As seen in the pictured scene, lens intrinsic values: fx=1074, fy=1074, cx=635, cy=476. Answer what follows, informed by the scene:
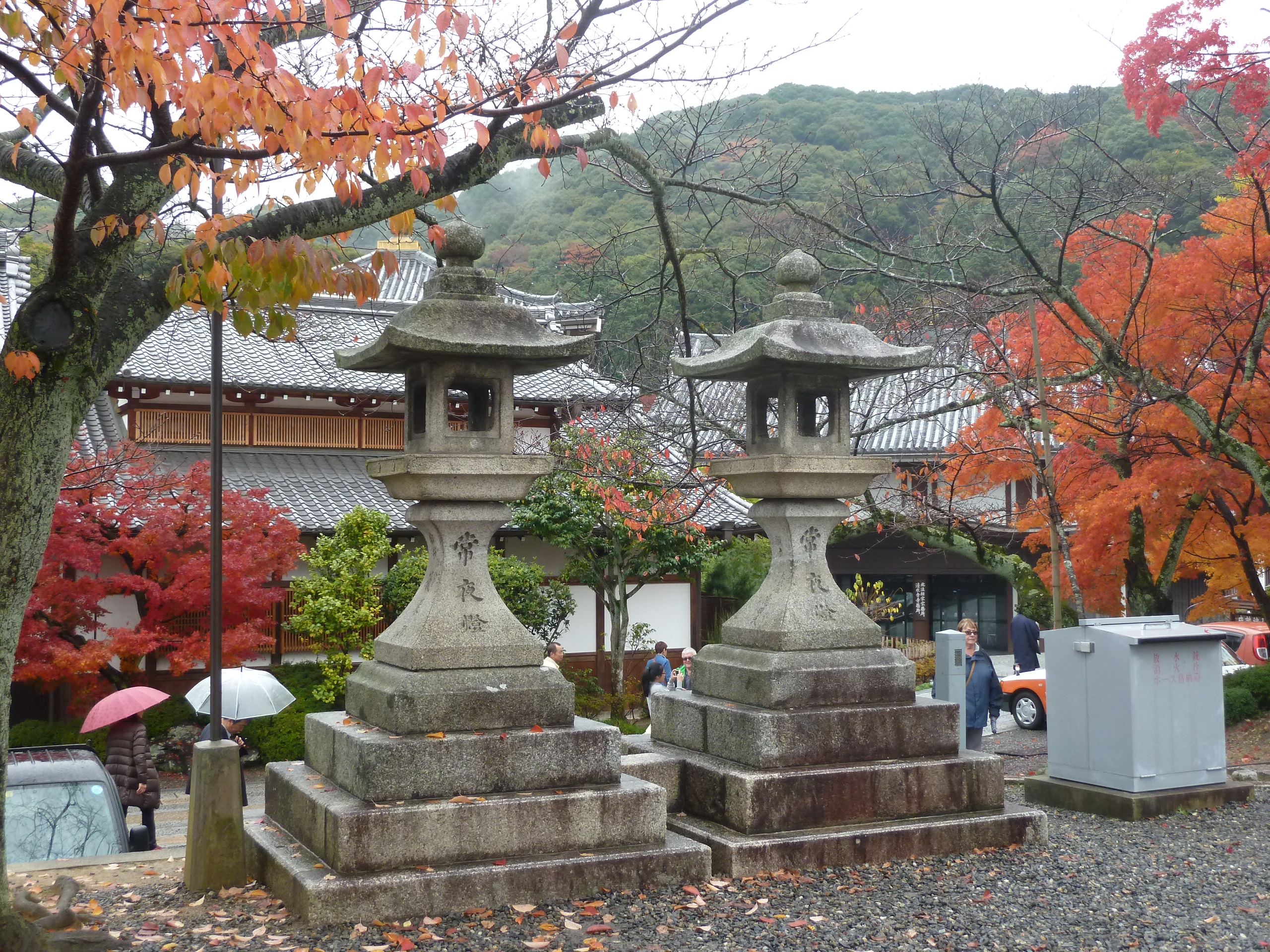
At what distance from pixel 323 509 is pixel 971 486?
36.1ft

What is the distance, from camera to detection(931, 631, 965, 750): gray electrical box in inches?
427

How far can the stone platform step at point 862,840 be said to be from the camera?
608 centimetres

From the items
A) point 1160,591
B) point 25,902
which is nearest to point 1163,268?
point 1160,591

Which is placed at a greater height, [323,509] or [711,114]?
[711,114]

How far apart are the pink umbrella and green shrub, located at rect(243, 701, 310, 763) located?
6742 mm

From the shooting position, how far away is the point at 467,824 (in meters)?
5.62

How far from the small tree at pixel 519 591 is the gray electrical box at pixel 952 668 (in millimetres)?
7557

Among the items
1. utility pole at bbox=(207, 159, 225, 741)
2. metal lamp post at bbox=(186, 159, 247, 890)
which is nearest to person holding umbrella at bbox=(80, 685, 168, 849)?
utility pole at bbox=(207, 159, 225, 741)

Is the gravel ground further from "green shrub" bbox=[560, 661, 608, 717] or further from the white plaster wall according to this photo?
the white plaster wall

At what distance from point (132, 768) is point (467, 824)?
492 cm

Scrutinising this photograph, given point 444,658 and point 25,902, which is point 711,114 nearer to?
point 444,658

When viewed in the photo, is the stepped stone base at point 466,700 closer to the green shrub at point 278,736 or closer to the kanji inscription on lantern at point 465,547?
the kanji inscription on lantern at point 465,547

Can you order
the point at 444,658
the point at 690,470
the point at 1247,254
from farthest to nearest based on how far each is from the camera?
1. the point at 1247,254
2. the point at 690,470
3. the point at 444,658

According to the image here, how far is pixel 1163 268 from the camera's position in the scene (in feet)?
40.7
